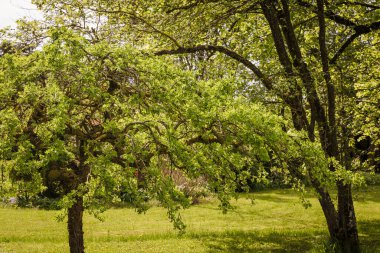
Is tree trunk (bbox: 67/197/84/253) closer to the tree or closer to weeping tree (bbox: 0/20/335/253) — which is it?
weeping tree (bbox: 0/20/335/253)

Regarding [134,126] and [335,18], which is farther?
[335,18]

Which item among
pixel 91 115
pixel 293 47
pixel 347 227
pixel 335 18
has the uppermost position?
pixel 335 18

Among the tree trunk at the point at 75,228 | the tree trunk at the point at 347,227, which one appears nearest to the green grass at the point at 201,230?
the tree trunk at the point at 347,227

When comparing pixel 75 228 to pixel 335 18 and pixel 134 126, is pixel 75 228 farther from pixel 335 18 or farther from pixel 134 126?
pixel 335 18

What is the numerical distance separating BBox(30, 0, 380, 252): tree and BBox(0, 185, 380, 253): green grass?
1193 millimetres

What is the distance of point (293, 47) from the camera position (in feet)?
37.4

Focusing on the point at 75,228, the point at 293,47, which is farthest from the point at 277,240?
the point at 75,228

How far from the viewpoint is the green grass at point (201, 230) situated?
13414 mm

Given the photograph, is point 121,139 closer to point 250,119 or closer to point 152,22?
point 250,119

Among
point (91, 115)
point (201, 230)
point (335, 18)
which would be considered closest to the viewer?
point (91, 115)

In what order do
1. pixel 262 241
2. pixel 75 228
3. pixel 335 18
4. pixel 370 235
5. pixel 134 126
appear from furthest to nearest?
pixel 370 235 → pixel 262 241 → pixel 335 18 → pixel 75 228 → pixel 134 126

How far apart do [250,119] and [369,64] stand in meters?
8.64

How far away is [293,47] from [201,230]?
26.3 ft

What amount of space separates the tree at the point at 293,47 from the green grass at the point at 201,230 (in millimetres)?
1193
